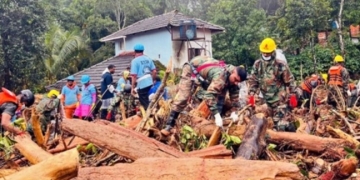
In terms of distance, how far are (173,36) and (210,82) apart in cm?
1744

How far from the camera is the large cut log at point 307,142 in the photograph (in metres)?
5.63

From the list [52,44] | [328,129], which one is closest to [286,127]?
[328,129]

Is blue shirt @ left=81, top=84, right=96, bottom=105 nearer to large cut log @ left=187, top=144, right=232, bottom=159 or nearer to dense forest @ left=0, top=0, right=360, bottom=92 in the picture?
large cut log @ left=187, top=144, right=232, bottom=159

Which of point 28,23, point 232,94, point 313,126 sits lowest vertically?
point 313,126

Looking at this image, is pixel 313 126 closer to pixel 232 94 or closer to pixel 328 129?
pixel 328 129

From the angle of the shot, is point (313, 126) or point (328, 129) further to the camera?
point (313, 126)

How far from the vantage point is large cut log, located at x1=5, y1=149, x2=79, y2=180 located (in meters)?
3.05

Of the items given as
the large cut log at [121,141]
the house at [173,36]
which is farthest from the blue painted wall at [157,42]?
the large cut log at [121,141]

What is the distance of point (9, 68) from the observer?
2042 cm

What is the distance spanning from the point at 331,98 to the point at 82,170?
262 inches

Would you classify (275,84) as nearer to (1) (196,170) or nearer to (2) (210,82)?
(2) (210,82)

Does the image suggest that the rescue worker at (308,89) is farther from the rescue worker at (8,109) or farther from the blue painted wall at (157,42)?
the blue painted wall at (157,42)

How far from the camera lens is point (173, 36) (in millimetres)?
23344

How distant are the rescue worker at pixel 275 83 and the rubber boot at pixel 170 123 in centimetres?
125
